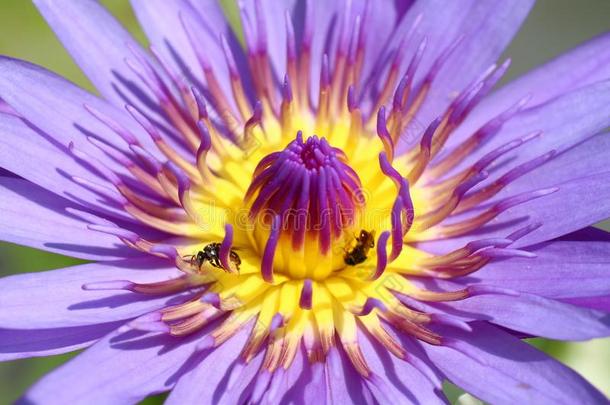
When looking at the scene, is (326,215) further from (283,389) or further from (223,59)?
(223,59)

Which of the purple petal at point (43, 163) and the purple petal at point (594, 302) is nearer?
the purple petal at point (594, 302)

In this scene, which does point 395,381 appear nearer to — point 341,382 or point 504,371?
point 341,382

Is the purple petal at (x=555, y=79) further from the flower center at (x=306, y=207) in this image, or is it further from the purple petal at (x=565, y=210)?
the flower center at (x=306, y=207)

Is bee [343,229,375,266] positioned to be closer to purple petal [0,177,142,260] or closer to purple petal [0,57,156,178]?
purple petal [0,177,142,260]

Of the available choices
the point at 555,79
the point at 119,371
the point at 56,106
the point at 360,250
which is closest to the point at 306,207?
the point at 360,250

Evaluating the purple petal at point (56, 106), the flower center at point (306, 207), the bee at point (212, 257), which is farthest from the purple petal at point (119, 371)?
the purple petal at point (56, 106)

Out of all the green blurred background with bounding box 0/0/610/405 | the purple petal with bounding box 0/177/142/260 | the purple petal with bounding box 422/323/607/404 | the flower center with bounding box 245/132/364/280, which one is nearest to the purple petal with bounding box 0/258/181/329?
the purple petal with bounding box 0/177/142/260

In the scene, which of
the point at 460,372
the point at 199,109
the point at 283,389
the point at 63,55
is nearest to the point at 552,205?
the point at 460,372
